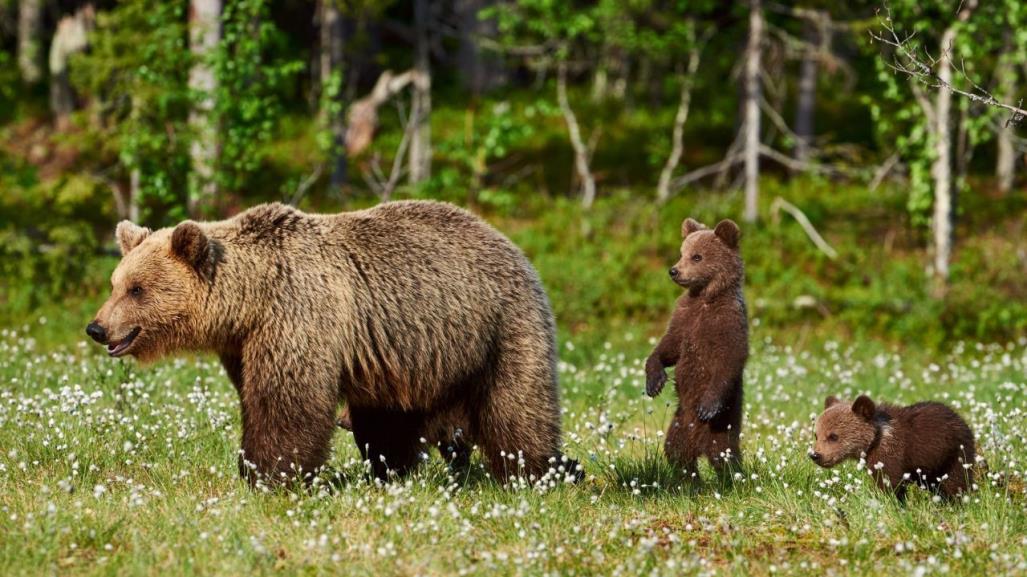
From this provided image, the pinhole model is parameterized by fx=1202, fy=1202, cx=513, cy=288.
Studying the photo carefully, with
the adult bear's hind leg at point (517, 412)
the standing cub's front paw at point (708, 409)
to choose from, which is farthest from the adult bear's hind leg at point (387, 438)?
the standing cub's front paw at point (708, 409)

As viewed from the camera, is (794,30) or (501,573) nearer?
(501,573)

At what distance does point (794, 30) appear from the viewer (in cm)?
2586

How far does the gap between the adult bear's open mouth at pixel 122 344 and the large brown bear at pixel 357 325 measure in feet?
0.03

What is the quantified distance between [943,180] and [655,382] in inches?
379

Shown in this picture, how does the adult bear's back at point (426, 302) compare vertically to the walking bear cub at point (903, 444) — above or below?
above

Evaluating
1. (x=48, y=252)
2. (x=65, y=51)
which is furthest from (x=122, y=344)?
(x=65, y=51)

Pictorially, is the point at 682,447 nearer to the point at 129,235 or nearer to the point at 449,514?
the point at 449,514

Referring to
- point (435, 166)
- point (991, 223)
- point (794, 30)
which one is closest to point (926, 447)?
point (991, 223)

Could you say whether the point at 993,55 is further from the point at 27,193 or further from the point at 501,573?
the point at 501,573

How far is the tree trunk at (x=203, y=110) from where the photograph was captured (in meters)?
13.2

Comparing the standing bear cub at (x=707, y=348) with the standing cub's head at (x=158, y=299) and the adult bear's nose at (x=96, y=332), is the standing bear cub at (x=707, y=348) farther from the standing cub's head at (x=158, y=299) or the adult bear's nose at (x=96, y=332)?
the adult bear's nose at (x=96, y=332)

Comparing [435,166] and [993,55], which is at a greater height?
[993,55]

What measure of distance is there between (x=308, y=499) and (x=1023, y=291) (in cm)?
1332

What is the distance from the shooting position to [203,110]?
13.6m
